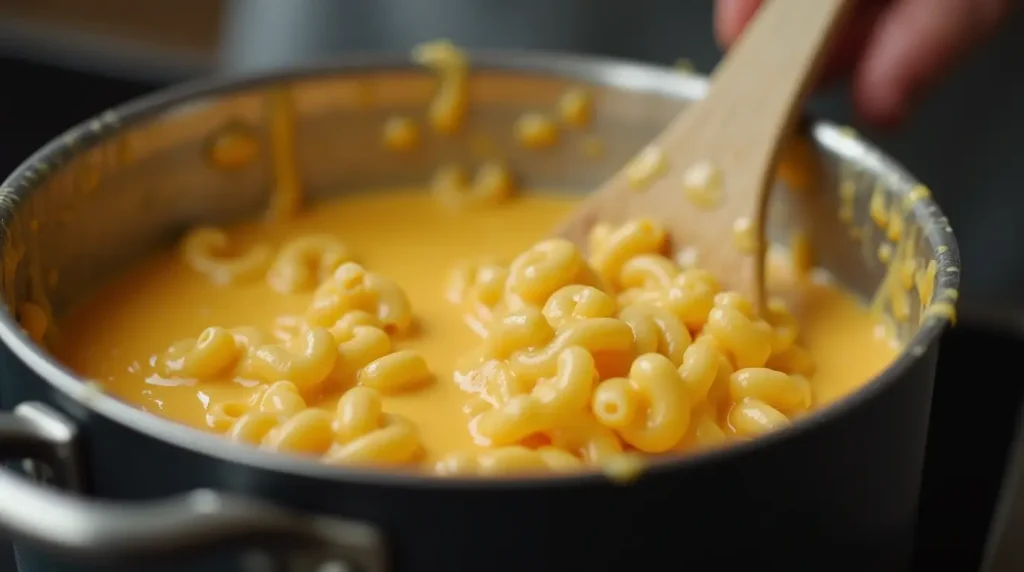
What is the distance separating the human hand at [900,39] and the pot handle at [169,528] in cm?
82

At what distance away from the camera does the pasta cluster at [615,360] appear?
808 mm

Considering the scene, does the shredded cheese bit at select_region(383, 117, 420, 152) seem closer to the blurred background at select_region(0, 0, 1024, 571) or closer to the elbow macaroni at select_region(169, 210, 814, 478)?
the elbow macaroni at select_region(169, 210, 814, 478)

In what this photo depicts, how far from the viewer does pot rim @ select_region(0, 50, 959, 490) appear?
592mm

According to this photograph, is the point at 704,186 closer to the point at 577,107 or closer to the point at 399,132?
the point at 577,107

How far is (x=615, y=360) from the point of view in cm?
89

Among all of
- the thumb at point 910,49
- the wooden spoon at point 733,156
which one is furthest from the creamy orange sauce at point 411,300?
the thumb at point 910,49

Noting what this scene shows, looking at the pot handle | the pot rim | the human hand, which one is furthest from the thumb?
the pot handle

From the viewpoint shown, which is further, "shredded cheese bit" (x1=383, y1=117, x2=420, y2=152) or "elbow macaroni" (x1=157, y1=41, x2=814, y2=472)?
"shredded cheese bit" (x1=383, y1=117, x2=420, y2=152)

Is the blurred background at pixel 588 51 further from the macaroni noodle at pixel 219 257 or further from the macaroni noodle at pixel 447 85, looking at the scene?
the macaroni noodle at pixel 219 257

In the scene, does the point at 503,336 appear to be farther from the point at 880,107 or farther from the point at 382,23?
the point at 382,23

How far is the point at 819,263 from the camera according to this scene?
47.0 inches

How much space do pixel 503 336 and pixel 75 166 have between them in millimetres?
431

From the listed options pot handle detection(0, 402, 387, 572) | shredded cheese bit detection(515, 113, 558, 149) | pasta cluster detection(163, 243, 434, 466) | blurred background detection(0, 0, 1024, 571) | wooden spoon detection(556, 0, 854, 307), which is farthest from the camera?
blurred background detection(0, 0, 1024, 571)

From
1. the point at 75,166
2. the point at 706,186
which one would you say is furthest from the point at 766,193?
the point at 75,166
